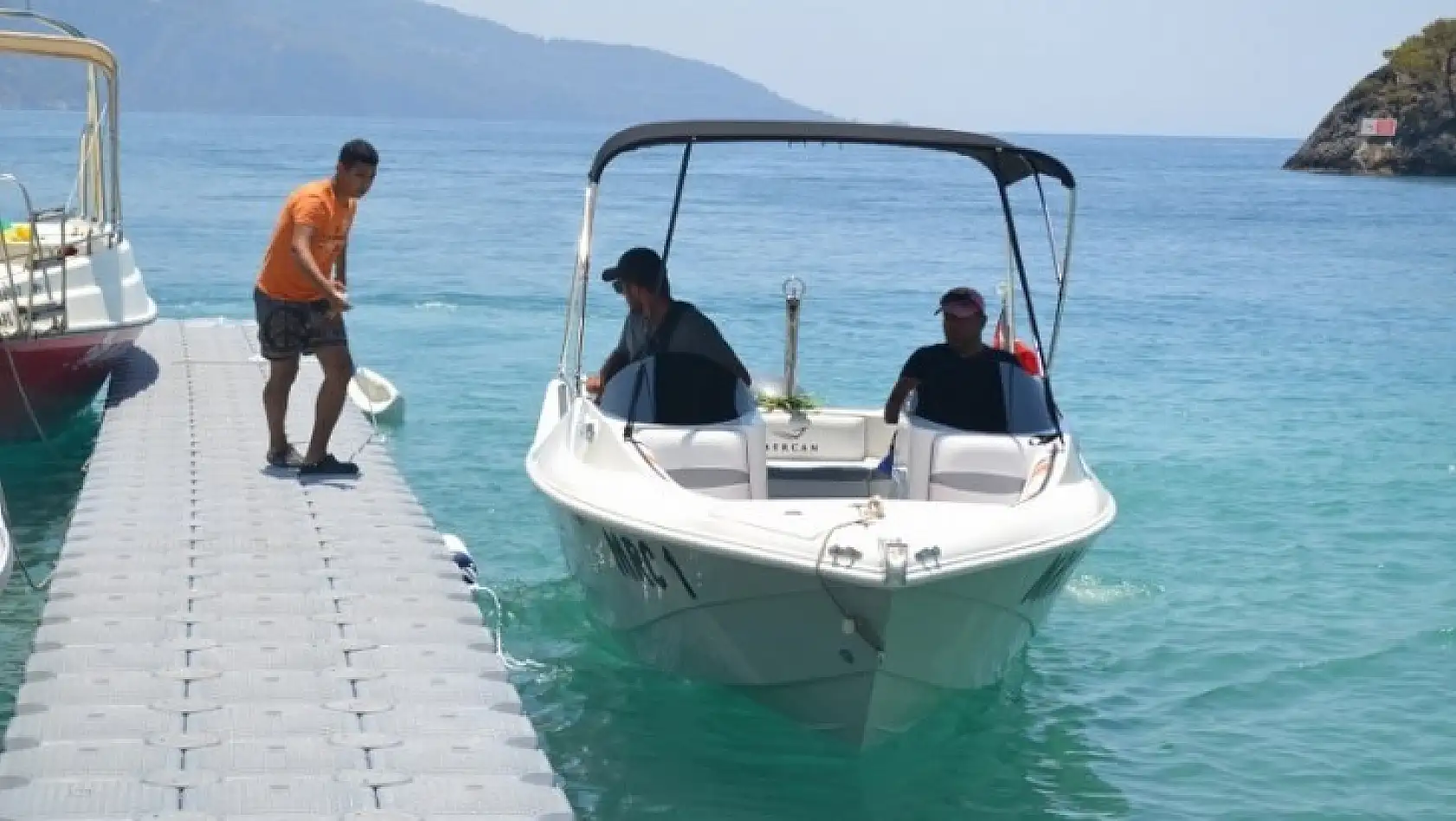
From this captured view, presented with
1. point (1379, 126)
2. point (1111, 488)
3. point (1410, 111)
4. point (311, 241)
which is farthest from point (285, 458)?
point (1379, 126)

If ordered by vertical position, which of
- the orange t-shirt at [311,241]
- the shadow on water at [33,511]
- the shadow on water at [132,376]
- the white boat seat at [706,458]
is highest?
the orange t-shirt at [311,241]

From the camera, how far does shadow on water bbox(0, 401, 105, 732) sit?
29.6 feet

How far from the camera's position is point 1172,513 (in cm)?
1380

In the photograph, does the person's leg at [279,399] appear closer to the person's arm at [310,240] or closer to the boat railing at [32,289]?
the person's arm at [310,240]

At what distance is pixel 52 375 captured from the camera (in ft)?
39.3

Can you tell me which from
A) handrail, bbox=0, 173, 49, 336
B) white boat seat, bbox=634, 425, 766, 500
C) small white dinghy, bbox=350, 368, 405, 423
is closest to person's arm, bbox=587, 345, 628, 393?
white boat seat, bbox=634, 425, 766, 500

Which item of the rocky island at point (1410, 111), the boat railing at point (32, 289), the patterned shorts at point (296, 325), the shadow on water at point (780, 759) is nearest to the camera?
the shadow on water at point (780, 759)

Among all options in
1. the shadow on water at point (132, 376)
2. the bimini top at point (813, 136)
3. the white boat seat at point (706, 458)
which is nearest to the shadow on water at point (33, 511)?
the shadow on water at point (132, 376)

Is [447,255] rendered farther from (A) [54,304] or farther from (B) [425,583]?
(B) [425,583]

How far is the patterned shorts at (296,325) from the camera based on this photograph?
8852mm

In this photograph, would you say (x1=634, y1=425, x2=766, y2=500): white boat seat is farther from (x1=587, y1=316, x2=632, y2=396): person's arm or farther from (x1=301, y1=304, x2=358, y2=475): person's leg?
(x1=301, y1=304, x2=358, y2=475): person's leg

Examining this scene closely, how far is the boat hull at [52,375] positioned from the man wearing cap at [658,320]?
15.3 feet

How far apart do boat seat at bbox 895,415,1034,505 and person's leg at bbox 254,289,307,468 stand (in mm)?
3074

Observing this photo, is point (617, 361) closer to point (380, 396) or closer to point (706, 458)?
point (706, 458)
